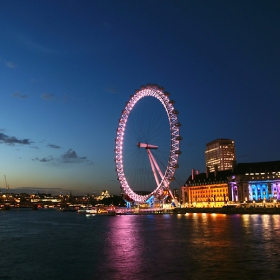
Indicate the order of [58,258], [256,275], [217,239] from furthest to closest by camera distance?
1. [217,239]
2. [58,258]
3. [256,275]

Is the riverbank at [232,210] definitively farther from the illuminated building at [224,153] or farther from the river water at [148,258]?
the illuminated building at [224,153]

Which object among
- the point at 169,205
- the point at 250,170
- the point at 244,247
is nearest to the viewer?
the point at 244,247

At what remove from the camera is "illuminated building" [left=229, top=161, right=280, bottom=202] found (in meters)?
107

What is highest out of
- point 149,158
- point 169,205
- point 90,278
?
point 149,158

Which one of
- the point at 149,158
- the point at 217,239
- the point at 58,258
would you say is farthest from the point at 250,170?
the point at 58,258

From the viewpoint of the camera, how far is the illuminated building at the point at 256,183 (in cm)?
10744

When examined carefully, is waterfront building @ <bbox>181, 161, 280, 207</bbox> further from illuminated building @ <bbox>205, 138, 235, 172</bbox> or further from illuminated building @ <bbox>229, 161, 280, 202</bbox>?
illuminated building @ <bbox>205, 138, 235, 172</bbox>

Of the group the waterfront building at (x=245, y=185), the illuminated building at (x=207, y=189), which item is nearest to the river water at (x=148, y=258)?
the waterfront building at (x=245, y=185)

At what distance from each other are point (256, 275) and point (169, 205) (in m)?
85.0

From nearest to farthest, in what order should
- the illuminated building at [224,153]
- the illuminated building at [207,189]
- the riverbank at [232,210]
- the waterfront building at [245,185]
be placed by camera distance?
1. the riverbank at [232,210]
2. the waterfront building at [245,185]
3. the illuminated building at [207,189]
4. the illuminated building at [224,153]

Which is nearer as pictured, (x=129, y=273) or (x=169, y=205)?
(x=129, y=273)

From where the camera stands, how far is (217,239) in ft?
115

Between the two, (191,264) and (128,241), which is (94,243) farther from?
(191,264)

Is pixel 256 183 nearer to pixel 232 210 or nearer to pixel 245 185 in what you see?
pixel 245 185
